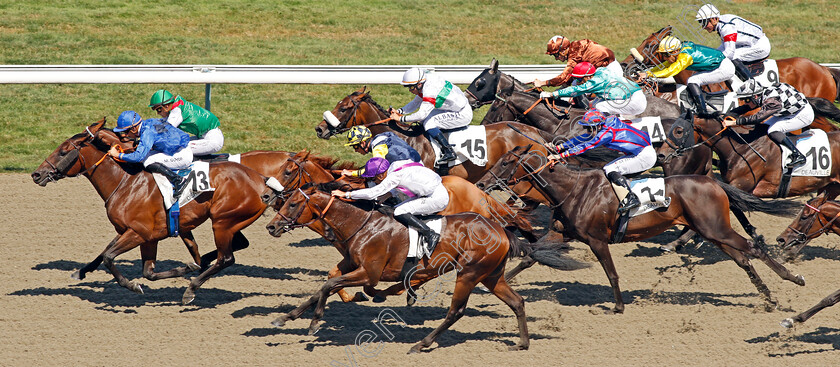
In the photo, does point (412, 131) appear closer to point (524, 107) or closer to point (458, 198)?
point (524, 107)

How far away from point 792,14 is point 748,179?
38.9 feet

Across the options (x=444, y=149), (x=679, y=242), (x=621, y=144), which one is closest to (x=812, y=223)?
(x=621, y=144)

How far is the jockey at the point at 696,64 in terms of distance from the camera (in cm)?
1095

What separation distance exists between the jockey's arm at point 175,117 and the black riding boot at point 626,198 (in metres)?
4.14

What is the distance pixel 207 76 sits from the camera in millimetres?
13227

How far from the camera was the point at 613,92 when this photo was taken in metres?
10.6

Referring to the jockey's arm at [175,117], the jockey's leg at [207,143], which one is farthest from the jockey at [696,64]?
the jockey's arm at [175,117]

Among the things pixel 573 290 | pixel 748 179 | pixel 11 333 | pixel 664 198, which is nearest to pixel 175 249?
pixel 11 333

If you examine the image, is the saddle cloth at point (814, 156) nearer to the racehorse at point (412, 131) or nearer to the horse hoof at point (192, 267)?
the racehorse at point (412, 131)

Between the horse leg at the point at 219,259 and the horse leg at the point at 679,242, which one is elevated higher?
the horse leg at the point at 219,259

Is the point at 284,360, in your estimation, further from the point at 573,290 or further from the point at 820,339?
the point at 820,339

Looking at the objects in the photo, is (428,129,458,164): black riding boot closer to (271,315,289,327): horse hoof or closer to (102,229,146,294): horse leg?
(271,315,289,327): horse hoof

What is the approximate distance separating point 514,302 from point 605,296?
1.68 meters

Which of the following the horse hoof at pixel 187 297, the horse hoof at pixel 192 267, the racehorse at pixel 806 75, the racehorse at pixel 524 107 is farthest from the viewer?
the racehorse at pixel 806 75
